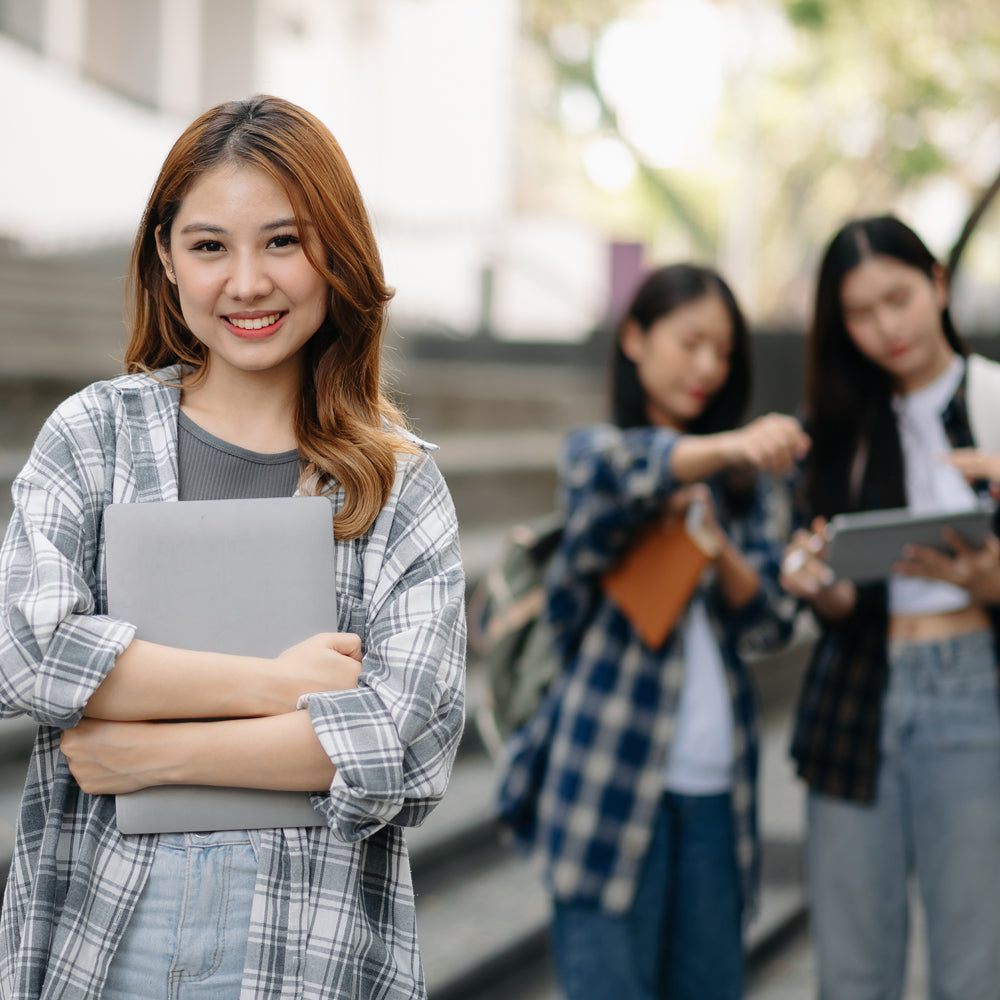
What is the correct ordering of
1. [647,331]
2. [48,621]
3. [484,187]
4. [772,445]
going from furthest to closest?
[484,187], [647,331], [772,445], [48,621]

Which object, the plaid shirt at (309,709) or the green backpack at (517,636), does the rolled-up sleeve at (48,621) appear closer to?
the plaid shirt at (309,709)

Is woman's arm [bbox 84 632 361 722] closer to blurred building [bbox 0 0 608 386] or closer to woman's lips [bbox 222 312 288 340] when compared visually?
woman's lips [bbox 222 312 288 340]

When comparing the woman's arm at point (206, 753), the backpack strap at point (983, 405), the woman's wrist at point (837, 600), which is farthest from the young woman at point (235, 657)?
the backpack strap at point (983, 405)

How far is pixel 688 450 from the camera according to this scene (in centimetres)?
246

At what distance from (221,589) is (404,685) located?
23 cm

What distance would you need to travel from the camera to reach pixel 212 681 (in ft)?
4.39

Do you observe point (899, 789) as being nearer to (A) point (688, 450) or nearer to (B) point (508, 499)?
(A) point (688, 450)

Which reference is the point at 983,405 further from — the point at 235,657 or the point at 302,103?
the point at 302,103

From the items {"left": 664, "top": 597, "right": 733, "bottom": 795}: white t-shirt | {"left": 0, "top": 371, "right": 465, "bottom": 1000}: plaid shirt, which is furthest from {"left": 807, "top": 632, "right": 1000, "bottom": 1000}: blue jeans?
{"left": 0, "top": 371, "right": 465, "bottom": 1000}: plaid shirt

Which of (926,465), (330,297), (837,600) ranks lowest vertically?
(837,600)

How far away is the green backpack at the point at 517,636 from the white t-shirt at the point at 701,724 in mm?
313

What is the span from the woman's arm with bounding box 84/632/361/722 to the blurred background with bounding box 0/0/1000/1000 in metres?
2.02

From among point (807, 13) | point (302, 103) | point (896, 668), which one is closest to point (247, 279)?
point (896, 668)

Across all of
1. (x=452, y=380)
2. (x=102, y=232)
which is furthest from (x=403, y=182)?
(x=452, y=380)
